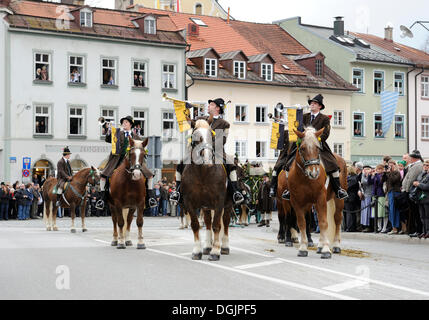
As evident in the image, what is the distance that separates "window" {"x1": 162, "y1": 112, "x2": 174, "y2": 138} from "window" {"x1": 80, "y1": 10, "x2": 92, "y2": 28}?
25.6ft

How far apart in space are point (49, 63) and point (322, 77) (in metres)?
22.3

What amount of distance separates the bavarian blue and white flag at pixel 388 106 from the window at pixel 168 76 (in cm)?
1854

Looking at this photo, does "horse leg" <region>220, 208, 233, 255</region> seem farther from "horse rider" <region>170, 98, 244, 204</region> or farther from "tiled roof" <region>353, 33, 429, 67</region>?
"tiled roof" <region>353, 33, 429, 67</region>

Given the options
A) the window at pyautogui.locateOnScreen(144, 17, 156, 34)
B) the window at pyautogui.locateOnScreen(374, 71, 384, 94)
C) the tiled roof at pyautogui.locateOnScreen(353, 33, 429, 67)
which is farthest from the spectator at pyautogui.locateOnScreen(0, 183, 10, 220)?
the tiled roof at pyautogui.locateOnScreen(353, 33, 429, 67)

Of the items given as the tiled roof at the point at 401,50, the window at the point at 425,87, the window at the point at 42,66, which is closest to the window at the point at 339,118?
the tiled roof at the point at 401,50

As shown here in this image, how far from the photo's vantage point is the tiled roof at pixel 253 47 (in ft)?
187

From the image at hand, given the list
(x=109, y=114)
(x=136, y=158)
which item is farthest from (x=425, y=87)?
(x=136, y=158)

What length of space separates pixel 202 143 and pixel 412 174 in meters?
8.60

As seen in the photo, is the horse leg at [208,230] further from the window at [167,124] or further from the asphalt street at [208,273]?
the window at [167,124]

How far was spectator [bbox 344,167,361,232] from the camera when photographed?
76.6 ft

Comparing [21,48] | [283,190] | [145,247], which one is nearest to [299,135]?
[283,190]

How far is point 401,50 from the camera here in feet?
225

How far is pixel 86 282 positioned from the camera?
426 inches

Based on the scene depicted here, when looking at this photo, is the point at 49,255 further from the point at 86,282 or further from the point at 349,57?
the point at 349,57
